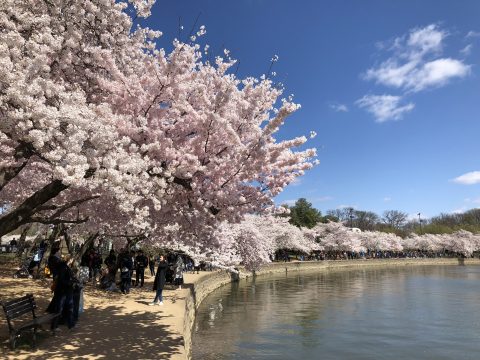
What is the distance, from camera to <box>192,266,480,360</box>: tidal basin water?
45.0 ft

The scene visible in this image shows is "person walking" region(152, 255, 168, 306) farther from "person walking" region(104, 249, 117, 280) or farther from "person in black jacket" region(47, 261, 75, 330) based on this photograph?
"person walking" region(104, 249, 117, 280)

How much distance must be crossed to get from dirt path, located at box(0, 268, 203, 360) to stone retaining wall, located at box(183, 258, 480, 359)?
2195mm

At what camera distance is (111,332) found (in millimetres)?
10148

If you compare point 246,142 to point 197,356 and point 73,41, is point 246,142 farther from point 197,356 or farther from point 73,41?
point 197,356

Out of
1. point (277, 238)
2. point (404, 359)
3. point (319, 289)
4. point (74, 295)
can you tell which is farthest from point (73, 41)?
point (277, 238)

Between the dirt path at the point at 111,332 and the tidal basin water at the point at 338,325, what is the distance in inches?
89.3

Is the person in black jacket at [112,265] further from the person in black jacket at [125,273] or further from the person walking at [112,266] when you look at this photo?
the person in black jacket at [125,273]

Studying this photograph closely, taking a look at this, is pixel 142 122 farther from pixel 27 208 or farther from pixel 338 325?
pixel 338 325

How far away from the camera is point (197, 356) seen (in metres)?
12.9

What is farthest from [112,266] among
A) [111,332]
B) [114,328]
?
[111,332]

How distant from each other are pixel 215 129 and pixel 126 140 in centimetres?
183

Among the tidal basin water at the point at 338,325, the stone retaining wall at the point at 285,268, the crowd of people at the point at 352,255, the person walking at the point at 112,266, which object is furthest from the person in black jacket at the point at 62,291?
the crowd of people at the point at 352,255

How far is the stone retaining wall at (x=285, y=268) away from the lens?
67.1 feet

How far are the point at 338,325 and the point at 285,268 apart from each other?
1312 inches
